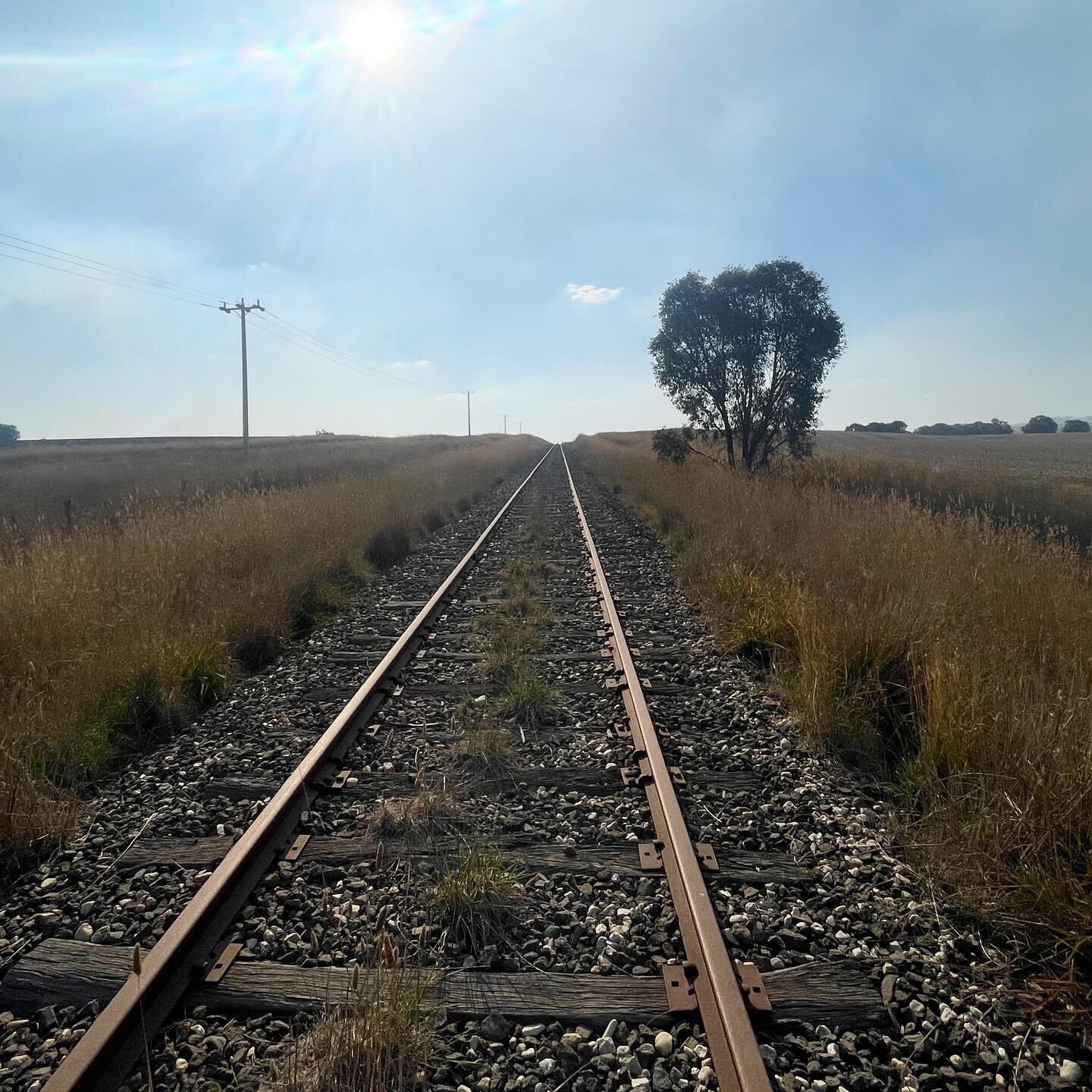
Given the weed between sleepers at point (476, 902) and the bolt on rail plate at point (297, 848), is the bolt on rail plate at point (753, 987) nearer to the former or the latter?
the weed between sleepers at point (476, 902)

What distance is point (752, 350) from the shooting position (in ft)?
62.7

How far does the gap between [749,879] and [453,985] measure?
4.41 ft

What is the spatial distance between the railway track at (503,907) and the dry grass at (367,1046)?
Result: 10 cm

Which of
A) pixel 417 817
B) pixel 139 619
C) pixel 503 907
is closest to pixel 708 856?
pixel 503 907

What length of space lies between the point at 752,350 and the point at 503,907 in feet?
59.8

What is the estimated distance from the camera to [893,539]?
25.3ft

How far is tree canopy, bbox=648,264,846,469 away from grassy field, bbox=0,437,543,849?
10.9 m

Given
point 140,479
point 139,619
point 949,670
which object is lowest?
point 139,619

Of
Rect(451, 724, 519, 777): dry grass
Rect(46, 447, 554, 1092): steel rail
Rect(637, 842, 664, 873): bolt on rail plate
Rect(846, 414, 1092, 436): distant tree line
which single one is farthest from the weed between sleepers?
Rect(846, 414, 1092, 436): distant tree line

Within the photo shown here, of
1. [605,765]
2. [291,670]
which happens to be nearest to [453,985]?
[605,765]

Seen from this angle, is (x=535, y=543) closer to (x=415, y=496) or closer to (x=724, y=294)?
(x=415, y=496)

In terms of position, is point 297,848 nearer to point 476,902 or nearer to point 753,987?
point 476,902

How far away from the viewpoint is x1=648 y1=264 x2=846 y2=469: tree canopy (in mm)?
18672

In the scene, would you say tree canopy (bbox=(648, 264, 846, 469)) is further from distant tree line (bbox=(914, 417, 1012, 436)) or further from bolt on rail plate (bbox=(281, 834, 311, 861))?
distant tree line (bbox=(914, 417, 1012, 436))
